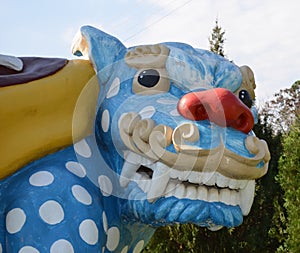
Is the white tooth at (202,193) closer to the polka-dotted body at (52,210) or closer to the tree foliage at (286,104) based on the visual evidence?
the polka-dotted body at (52,210)

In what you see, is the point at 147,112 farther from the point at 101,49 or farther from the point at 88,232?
the point at 88,232

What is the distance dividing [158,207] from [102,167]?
265 mm

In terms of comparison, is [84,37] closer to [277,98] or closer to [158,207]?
[158,207]

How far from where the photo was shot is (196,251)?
614cm

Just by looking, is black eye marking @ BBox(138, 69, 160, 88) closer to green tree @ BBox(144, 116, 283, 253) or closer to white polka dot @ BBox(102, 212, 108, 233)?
white polka dot @ BBox(102, 212, 108, 233)

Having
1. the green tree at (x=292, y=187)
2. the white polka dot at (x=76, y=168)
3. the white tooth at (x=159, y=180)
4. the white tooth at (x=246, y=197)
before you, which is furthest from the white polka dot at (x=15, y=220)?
the green tree at (x=292, y=187)

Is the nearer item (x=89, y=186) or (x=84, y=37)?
(x=89, y=186)

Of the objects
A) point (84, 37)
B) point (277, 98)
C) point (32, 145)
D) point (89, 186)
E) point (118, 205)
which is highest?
point (84, 37)

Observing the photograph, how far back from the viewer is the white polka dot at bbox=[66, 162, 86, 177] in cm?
213

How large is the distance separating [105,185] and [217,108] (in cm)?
48

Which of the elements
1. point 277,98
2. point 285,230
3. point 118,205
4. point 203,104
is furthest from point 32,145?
point 277,98

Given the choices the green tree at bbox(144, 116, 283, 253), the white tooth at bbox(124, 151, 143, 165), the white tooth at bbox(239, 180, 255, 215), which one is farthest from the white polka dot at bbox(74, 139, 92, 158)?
the green tree at bbox(144, 116, 283, 253)

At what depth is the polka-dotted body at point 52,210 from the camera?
1.98m

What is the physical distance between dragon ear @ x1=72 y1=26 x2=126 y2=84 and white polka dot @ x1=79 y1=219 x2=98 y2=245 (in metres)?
0.58
